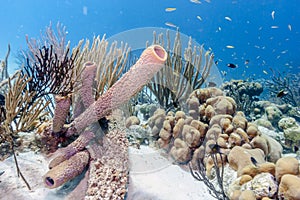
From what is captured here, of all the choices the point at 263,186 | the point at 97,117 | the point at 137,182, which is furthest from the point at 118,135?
the point at 263,186

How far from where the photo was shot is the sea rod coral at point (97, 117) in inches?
93.0

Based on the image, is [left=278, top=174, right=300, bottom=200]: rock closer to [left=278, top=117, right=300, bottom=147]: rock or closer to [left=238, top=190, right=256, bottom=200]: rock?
[left=238, top=190, right=256, bottom=200]: rock

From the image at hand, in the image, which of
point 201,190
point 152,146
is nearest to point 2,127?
point 152,146

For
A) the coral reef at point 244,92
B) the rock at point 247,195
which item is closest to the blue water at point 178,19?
the coral reef at point 244,92

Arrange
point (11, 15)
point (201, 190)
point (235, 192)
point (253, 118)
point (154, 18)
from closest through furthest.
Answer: point (235, 192) < point (201, 190) < point (253, 118) < point (154, 18) < point (11, 15)

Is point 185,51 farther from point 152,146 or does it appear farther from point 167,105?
point 152,146

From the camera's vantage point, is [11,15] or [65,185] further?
[11,15]

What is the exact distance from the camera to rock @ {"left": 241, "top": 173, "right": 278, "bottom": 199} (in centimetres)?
224

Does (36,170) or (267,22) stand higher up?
(267,22)

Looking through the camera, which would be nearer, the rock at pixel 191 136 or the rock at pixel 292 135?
the rock at pixel 191 136

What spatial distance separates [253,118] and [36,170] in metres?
6.49

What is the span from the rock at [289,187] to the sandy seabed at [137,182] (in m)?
1.00

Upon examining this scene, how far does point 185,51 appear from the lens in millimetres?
6031

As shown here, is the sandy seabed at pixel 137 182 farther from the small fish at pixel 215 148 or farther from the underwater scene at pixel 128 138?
the small fish at pixel 215 148
